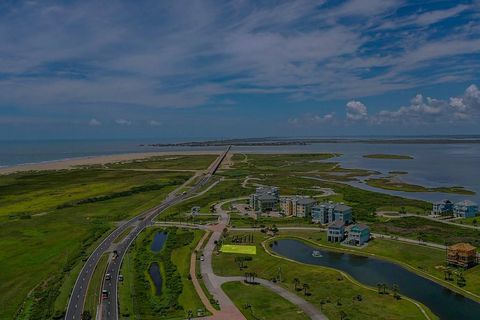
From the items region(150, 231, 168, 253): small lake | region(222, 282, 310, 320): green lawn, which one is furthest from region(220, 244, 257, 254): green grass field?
region(222, 282, 310, 320): green lawn

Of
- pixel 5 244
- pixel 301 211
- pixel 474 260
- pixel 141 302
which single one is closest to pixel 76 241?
pixel 5 244

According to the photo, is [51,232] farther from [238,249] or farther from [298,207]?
[298,207]

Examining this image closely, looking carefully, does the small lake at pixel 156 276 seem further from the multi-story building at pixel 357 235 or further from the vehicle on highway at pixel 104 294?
the multi-story building at pixel 357 235

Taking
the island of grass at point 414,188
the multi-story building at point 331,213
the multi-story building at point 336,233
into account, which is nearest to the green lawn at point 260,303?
the multi-story building at point 336,233

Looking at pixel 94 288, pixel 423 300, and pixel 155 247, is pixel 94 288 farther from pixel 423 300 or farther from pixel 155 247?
pixel 423 300

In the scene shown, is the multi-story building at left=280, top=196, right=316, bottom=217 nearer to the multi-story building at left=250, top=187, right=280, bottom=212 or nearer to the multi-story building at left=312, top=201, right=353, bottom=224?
the multi-story building at left=250, top=187, right=280, bottom=212

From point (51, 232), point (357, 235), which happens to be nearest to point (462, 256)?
point (357, 235)
